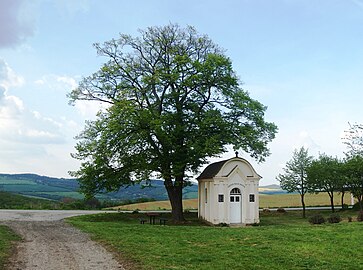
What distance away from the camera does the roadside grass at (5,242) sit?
1342 cm

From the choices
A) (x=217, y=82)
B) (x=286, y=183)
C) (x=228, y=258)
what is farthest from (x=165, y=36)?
(x=228, y=258)

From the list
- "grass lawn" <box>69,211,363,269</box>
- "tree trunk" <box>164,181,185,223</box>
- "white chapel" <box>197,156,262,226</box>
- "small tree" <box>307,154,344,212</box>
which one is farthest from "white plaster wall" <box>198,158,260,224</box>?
"small tree" <box>307,154,344,212</box>

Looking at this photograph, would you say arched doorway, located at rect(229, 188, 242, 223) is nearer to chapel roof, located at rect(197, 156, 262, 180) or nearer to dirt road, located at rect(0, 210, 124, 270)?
chapel roof, located at rect(197, 156, 262, 180)

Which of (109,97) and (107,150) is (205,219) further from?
(109,97)

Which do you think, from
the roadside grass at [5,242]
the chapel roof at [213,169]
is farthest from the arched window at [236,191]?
the roadside grass at [5,242]

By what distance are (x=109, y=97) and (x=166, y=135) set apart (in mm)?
5663

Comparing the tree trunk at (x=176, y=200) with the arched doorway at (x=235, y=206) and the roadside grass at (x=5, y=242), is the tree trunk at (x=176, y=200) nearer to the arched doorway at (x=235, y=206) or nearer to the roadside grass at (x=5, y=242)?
the arched doorway at (x=235, y=206)

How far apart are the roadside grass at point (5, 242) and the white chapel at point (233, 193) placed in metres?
14.1

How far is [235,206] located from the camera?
1221 inches

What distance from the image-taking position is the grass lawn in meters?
12.9

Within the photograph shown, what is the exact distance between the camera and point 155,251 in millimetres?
14844

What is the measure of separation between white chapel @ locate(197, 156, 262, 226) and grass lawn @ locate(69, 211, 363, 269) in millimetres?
9417

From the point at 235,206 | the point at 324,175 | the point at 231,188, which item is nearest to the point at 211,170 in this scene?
the point at 231,188

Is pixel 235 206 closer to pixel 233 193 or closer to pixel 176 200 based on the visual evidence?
pixel 233 193
